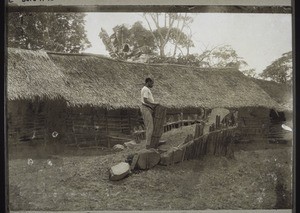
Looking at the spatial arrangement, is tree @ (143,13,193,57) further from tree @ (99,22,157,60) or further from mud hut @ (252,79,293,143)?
mud hut @ (252,79,293,143)

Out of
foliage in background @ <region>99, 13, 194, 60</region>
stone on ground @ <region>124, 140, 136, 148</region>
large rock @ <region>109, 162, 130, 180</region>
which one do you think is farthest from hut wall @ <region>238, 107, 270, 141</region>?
large rock @ <region>109, 162, 130, 180</region>

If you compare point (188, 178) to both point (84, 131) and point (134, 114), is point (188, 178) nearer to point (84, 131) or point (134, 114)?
→ point (134, 114)

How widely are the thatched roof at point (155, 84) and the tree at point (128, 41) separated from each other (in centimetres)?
9

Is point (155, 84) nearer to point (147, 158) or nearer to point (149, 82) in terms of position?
point (149, 82)

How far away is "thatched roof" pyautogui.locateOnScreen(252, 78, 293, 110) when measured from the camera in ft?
10.9

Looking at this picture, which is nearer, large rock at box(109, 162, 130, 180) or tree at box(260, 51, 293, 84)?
large rock at box(109, 162, 130, 180)

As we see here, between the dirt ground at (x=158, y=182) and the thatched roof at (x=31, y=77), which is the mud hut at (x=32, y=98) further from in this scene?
the dirt ground at (x=158, y=182)

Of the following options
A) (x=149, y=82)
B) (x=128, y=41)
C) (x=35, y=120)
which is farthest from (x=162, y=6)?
(x=35, y=120)

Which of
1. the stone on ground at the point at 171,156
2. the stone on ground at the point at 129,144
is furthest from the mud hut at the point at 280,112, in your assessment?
the stone on ground at the point at 129,144

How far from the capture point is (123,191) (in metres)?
3.24

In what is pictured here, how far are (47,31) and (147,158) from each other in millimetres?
1389

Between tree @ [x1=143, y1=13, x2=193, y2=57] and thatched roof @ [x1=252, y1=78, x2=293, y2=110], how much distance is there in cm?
75

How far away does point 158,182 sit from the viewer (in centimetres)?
327
